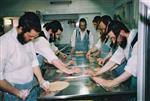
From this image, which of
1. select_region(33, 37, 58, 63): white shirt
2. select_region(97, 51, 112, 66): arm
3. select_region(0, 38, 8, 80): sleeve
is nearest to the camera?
select_region(0, 38, 8, 80): sleeve

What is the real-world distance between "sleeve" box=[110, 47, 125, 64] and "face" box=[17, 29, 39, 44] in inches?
17.4

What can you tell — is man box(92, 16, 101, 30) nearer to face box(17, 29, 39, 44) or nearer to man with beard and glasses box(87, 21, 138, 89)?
man with beard and glasses box(87, 21, 138, 89)

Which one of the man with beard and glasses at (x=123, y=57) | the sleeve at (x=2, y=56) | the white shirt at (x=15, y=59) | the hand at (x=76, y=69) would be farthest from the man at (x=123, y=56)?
the sleeve at (x=2, y=56)

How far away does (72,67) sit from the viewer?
1398 millimetres

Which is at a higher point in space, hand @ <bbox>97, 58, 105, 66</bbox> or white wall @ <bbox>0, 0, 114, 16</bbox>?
white wall @ <bbox>0, 0, 114, 16</bbox>

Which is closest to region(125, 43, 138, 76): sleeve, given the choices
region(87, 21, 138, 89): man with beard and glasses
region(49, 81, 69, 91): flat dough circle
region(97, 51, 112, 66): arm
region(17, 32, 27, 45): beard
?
region(87, 21, 138, 89): man with beard and glasses

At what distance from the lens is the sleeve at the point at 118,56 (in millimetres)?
1330

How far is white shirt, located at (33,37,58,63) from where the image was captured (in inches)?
48.5

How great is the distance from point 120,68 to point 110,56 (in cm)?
9

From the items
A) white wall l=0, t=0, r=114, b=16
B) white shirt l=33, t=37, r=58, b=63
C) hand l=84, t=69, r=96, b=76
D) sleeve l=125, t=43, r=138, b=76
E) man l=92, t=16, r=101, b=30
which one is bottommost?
hand l=84, t=69, r=96, b=76

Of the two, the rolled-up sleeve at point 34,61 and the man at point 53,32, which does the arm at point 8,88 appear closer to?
the rolled-up sleeve at point 34,61

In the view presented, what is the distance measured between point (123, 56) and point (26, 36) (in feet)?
1.76

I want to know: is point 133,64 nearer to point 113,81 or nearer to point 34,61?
point 113,81

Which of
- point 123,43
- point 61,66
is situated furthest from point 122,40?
point 61,66
